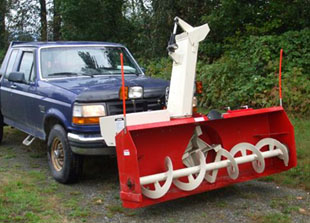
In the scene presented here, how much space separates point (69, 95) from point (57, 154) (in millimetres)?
870

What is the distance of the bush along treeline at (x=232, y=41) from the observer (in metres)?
10.4

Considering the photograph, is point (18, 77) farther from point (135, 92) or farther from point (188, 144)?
point (188, 144)

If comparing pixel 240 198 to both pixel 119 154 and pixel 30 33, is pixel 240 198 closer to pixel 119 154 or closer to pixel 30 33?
pixel 119 154

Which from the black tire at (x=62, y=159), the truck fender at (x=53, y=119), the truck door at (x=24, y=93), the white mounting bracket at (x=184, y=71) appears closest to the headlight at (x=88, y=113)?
the truck fender at (x=53, y=119)

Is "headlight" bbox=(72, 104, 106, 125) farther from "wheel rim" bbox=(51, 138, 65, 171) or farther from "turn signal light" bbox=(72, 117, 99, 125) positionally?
"wheel rim" bbox=(51, 138, 65, 171)

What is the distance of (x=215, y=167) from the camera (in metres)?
5.01

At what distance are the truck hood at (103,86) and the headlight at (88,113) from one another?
86 mm

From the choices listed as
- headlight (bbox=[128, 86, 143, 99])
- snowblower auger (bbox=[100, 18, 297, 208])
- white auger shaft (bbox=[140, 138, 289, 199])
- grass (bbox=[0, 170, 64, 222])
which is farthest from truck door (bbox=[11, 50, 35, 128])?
white auger shaft (bbox=[140, 138, 289, 199])

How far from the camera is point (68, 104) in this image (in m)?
5.63

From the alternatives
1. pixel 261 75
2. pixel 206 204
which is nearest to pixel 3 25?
pixel 261 75

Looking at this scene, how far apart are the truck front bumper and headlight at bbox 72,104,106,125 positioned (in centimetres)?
17

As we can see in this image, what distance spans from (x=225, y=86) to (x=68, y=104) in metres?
6.31

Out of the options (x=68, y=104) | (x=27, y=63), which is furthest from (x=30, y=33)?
(x=68, y=104)

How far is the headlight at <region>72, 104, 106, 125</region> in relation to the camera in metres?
5.47
